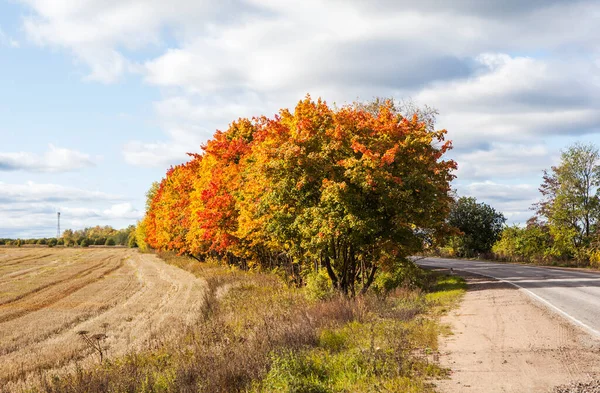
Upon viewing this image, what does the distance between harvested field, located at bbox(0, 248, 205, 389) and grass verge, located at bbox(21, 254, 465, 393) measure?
199cm

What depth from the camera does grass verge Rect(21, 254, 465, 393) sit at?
1038 cm

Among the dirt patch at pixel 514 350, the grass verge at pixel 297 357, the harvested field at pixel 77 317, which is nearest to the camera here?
the dirt patch at pixel 514 350

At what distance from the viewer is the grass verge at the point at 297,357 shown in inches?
409

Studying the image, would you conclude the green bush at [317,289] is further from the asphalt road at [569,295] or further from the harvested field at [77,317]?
the asphalt road at [569,295]

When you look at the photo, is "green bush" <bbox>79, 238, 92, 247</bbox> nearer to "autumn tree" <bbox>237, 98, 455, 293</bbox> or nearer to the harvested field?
the harvested field

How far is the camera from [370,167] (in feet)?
67.0

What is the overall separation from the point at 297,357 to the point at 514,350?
17.2ft

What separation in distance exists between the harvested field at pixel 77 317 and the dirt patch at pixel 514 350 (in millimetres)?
9503

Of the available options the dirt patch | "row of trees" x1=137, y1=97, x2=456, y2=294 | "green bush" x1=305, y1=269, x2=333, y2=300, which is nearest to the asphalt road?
the dirt patch

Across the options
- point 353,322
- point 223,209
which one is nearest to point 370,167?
point 353,322

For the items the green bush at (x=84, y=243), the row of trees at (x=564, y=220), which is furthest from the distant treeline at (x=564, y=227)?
the green bush at (x=84, y=243)

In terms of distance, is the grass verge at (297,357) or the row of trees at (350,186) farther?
the row of trees at (350,186)

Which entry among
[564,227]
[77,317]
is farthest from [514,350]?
[564,227]

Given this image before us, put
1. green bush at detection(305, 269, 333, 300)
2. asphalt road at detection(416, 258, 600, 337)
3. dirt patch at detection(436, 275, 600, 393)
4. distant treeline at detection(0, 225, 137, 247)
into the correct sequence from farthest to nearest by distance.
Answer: distant treeline at detection(0, 225, 137, 247), green bush at detection(305, 269, 333, 300), asphalt road at detection(416, 258, 600, 337), dirt patch at detection(436, 275, 600, 393)
